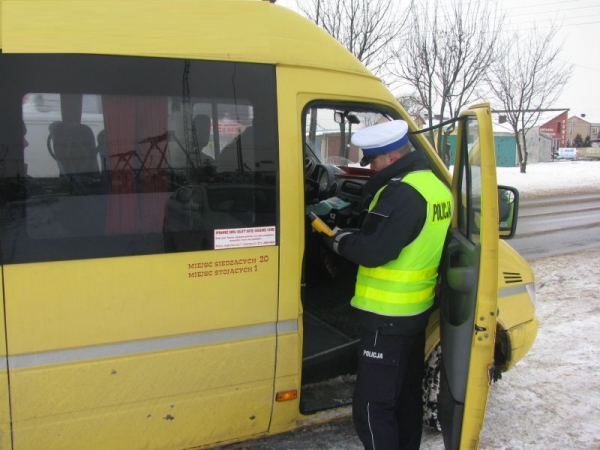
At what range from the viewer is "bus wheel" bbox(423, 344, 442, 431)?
11.0ft

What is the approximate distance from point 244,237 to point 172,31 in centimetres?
109

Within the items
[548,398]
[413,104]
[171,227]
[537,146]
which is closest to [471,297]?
[171,227]

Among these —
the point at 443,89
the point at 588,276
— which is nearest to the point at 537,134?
the point at 443,89

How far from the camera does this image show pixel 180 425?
2.63m

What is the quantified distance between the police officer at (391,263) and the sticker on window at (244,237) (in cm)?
39

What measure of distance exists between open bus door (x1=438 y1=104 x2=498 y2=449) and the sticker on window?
1.02 metres

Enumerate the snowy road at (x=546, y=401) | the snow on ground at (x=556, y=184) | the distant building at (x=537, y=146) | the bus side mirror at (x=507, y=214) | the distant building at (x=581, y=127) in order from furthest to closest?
the distant building at (x=581, y=127) → the distant building at (x=537, y=146) → the snow on ground at (x=556, y=184) → the snowy road at (x=546, y=401) → the bus side mirror at (x=507, y=214)

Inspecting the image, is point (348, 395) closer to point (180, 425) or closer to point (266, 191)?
point (180, 425)

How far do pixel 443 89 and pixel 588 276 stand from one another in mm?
14547

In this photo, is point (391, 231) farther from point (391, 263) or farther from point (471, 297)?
point (471, 297)

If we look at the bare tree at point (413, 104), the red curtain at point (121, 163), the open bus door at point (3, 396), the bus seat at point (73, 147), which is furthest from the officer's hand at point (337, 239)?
the bare tree at point (413, 104)

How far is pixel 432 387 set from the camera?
3.39m

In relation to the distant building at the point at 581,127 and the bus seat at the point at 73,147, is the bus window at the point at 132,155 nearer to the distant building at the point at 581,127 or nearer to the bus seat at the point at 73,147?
the bus seat at the point at 73,147

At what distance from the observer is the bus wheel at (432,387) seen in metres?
3.36
